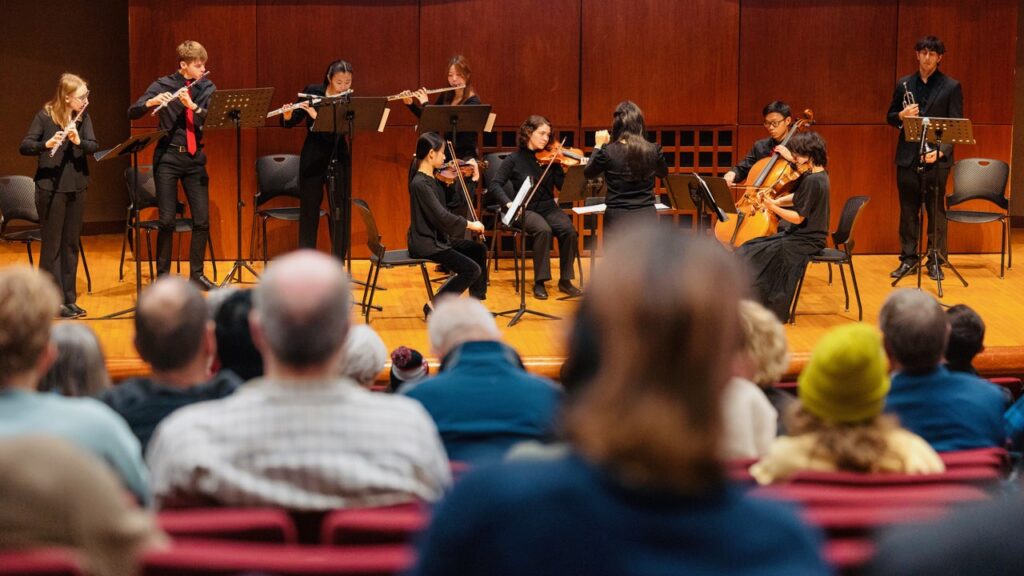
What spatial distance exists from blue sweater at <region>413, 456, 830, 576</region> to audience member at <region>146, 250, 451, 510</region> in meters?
1.02

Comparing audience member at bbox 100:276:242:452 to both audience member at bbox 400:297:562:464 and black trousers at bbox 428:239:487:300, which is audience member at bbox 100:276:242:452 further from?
black trousers at bbox 428:239:487:300

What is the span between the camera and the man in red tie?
7961 mm

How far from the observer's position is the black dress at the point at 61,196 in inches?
286

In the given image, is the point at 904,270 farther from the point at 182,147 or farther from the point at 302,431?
the point at 302,431

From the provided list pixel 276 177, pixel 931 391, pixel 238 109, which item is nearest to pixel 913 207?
pixel 276 177

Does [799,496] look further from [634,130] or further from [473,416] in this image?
[634,130]

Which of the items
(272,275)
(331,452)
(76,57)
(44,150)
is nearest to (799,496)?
(331,452)

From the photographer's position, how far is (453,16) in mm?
9453

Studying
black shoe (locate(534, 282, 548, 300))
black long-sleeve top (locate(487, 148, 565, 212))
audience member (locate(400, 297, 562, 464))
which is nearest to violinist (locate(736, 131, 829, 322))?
black shoe (locate(534, 282, 548, 300))

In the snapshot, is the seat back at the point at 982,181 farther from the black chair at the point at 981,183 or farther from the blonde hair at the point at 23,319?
the blonde hair at the point at 23,319

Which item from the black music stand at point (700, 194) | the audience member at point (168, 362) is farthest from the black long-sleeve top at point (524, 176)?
the audience member at point (168, 362)

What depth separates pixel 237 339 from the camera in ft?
10.9

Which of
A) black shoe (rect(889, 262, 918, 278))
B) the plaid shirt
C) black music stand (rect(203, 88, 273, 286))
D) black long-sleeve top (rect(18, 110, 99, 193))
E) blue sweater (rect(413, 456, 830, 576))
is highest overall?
black music stand (rect(203, 88, 273, 286))

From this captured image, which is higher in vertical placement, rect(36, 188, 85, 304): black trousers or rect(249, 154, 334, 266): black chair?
rect(249, 154, 334, 266): black chair
